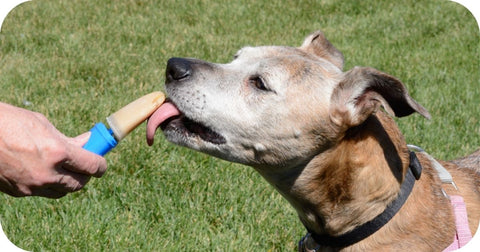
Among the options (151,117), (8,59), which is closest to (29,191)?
(151,117)

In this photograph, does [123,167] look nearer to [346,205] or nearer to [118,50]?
[346,205]

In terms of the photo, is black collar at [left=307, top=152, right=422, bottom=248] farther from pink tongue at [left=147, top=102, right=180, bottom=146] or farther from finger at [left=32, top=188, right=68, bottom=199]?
finger at [left=32, top=188, right=68, bottom=199]

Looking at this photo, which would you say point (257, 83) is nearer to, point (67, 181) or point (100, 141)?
point (100, 141)

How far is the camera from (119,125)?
402 centimetres

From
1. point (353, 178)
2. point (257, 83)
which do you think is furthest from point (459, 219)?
point (257, 83)

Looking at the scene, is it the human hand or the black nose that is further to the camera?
the black nose

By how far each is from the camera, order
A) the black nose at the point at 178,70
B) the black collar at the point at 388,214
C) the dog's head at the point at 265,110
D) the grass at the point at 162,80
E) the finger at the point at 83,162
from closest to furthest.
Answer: the finger at the point at 83,162 → the black collar at the point at 388,214 → the dog's head at the point at 265,110 → the black nose at the point at 178,70 → the grass at the point at 162,80

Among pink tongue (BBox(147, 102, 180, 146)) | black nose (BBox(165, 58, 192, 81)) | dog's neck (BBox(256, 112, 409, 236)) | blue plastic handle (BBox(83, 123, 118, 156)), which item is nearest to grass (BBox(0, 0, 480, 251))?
dog's neck (BBox(256, 112, 409, 236))

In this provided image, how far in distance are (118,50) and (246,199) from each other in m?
Result: 4.29

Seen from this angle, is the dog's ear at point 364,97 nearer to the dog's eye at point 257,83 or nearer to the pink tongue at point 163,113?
the dog's eye at point 257,83

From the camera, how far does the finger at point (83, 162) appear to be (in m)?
3.60

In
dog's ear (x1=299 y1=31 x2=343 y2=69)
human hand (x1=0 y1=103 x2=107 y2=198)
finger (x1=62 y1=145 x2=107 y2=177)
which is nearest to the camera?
human hand (x1=0 y1=103 x2=107 y2=198)

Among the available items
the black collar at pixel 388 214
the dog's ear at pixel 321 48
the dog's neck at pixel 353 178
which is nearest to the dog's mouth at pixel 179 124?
the dog's neck at pixel 353 178

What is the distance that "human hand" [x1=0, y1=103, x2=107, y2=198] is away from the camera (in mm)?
3359
